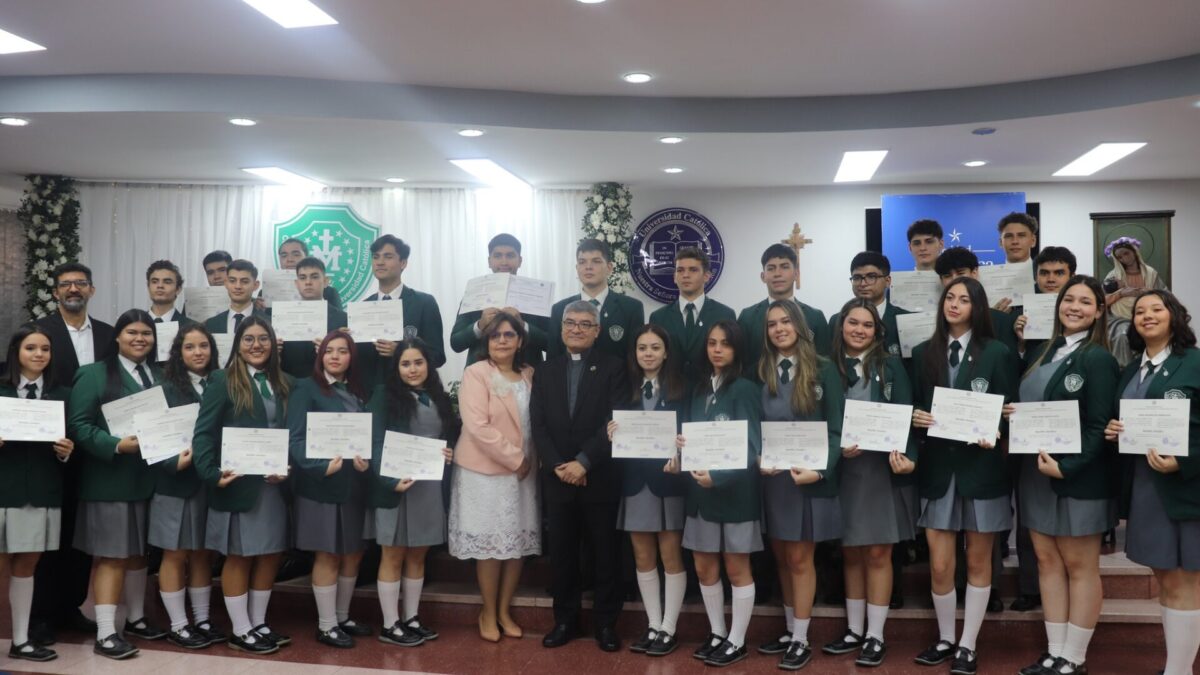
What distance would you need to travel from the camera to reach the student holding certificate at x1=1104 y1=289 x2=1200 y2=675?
3.53 metres

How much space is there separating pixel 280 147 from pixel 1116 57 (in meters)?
5.49

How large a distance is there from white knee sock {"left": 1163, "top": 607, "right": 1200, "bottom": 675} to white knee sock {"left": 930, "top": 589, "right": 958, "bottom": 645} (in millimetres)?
813

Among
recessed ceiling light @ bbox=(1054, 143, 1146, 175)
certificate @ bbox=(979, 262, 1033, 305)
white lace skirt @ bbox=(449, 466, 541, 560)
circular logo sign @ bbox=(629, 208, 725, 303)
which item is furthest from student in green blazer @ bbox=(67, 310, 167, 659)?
recessed ceiling light @ bbox=(1054, 143, 1146, 175)

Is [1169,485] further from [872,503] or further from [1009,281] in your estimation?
[1009,281]

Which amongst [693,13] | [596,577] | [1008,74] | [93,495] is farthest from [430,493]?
[1008,74]

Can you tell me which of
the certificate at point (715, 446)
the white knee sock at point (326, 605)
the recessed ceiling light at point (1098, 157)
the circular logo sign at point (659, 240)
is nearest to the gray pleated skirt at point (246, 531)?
the white knee sock at point (326, 605)

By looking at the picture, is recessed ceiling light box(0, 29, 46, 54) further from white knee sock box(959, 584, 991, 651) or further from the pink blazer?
white knee sock box(959, 584, 991, 651)

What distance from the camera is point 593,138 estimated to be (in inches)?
250

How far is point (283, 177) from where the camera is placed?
8.17 m

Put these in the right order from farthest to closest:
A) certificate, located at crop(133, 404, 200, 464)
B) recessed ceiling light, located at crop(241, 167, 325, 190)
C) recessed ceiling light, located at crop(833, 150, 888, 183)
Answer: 1. recessed ceiling light, located at crop(241, 167, 325, 190)
2. recessed ceiling light, located at crop(833, 150, 888, 183)
3. certificate, located at crop(133, 404, 200, 464)

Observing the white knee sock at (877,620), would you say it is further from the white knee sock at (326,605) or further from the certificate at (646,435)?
the white knee sock at (326,605)

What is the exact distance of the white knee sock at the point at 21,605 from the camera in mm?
4277

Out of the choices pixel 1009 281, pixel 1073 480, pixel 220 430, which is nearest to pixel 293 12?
pixel 220 430

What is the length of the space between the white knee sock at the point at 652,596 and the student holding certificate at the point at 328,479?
4.55 ft
